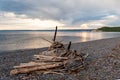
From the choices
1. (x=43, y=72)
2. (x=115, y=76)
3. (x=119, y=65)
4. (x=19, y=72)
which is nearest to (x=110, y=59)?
(x=119, y=65)

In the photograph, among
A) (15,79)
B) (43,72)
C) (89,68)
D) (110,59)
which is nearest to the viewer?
(15,79)

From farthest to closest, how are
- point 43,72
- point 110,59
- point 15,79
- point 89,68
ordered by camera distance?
point 110,59 < point 89,68 < point 43,72 < point 15,79

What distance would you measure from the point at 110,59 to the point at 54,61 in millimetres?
5471

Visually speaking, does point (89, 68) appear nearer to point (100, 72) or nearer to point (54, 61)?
point (100, 72)

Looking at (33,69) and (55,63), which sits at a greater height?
(55,63)

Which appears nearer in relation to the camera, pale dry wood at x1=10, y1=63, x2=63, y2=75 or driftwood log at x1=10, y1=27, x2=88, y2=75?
pale dry wood at x1=10, y1=63, x2=63, y2=75

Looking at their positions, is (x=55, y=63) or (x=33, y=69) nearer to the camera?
(x=33, y=69)

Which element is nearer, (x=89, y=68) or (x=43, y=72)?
(x=43, y=72)

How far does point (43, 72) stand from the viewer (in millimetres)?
15102

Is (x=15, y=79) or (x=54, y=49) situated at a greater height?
(x=54, y=49)

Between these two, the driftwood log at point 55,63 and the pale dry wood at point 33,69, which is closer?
the pale dry wood at point 33,69

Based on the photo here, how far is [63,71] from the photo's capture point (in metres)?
15.2

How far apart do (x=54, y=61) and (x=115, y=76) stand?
4.09 m

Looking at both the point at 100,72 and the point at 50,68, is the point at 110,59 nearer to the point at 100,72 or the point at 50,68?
the point at 100,72
